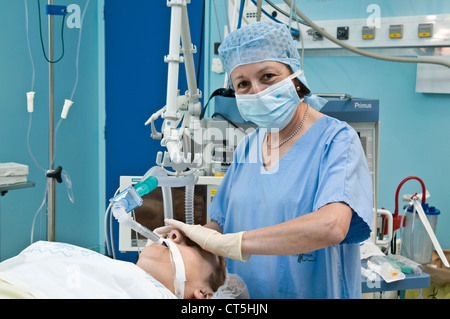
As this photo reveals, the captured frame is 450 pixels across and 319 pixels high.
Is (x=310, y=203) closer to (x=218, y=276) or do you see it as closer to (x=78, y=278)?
(x=218, y=276)

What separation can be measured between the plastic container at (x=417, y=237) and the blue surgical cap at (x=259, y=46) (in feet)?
3.28

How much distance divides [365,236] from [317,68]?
6.18 feet

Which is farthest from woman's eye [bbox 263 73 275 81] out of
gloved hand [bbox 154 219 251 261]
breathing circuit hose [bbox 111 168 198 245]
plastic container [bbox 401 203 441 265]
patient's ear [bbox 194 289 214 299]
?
plastic container [bbox 401 203 441 265]

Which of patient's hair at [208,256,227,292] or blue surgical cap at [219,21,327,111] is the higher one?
blue surgical cap at [219,21,327,111]

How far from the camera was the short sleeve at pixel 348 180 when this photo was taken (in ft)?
3.41

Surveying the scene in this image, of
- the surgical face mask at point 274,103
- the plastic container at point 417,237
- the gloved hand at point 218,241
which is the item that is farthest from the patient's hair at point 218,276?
the plastic container at point 417,237

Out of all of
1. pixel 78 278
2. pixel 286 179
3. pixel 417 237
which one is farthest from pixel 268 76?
pixel 417 237

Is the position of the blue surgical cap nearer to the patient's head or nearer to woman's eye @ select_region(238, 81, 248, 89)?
woman's eye @ select_region(238, 81, 248, 89)

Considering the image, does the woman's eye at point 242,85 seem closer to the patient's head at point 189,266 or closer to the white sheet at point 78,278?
the patient's head at point 189,266

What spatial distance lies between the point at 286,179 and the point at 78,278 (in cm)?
58

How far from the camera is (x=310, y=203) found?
114 centimetres

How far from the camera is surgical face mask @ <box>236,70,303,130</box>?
4.01 feet

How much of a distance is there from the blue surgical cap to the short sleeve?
0.80 feet
